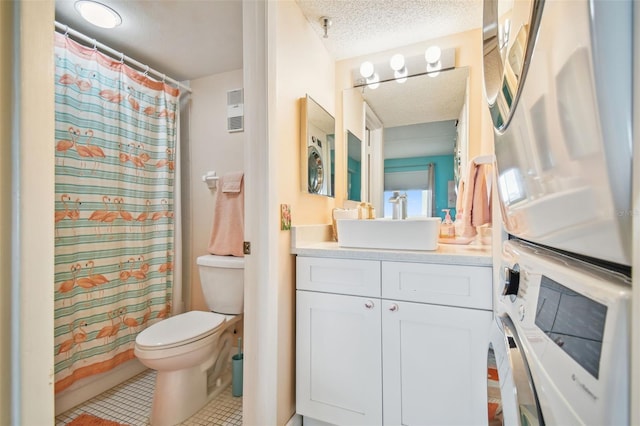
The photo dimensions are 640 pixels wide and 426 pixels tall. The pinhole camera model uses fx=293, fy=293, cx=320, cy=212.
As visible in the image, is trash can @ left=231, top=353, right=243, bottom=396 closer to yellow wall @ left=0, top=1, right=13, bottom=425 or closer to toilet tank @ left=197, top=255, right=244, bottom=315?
toilet tank @ left=197, top=255, right=244, bottom=315

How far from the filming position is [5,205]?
410mm

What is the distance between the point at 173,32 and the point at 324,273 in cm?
169

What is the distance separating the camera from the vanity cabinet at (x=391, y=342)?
1126 mm

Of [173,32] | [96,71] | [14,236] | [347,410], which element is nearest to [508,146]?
[14,236]

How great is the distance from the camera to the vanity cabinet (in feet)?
3.69

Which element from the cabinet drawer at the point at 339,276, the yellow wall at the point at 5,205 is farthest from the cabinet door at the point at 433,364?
the yellow wall at the point at 5,205

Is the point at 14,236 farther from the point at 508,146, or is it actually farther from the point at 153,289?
the point at 153,289

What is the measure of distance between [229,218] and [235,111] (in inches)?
31.9

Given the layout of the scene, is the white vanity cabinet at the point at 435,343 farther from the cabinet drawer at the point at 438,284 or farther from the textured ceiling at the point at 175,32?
the textured ceiling at the point at 175,32

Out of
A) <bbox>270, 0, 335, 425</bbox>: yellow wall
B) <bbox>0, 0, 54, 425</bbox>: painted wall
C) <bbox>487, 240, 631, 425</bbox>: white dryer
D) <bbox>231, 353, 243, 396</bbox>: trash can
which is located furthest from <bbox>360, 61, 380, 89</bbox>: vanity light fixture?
<bbox>231, 353, 243, 396</bbox>: trash can

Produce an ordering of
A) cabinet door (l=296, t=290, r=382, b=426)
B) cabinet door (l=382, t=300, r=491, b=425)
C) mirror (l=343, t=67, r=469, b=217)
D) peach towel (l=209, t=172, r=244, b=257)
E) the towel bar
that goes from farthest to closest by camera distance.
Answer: the towel bar < peach towel (l=209, t=172, r=244, b=257) < mirror (l=343, t=67, r=469, b=217) < cabinet door (l=296, t=290, r=382, b=426) < cabinet door (l=382, t=300, r=491, b=425)

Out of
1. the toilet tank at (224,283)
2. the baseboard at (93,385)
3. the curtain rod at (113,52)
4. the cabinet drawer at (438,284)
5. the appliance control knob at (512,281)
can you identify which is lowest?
the baseboard at (93,385)

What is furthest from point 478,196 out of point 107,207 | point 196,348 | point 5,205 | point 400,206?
point 107,207

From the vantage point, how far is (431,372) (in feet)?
3.84
